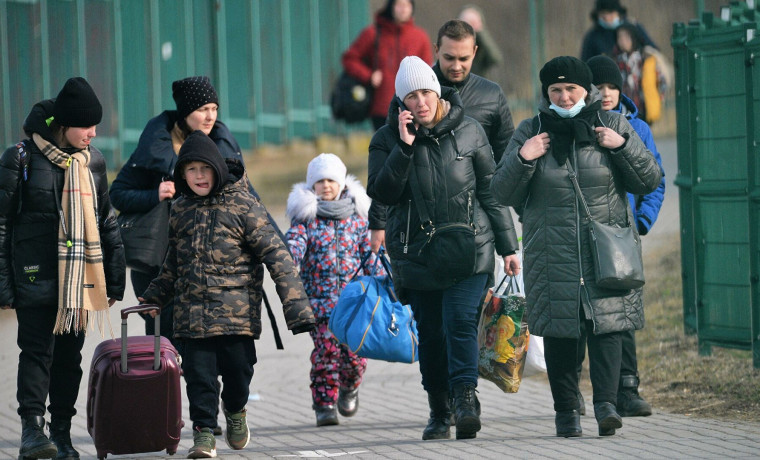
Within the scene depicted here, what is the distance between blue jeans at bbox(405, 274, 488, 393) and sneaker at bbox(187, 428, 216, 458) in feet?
3.93

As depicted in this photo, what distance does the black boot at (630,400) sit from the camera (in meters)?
8.42

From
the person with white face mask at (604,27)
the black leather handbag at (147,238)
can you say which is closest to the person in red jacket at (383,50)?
the person with white face mask at (604,27)

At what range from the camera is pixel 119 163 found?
56.4 feet

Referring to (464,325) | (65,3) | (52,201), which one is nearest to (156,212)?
(52,201)

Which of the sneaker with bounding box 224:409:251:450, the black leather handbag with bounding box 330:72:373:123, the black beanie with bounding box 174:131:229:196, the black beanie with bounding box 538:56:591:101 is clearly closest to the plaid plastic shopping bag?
the black beanie with bounding box 538:56:591:101

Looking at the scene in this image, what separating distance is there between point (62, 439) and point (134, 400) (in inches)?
25.6

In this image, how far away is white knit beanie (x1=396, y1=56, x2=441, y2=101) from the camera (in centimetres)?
778

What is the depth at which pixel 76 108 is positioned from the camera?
743 cm

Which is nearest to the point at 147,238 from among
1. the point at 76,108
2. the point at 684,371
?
the point at 76,108

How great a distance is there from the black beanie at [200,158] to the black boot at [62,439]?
1251 millimetres

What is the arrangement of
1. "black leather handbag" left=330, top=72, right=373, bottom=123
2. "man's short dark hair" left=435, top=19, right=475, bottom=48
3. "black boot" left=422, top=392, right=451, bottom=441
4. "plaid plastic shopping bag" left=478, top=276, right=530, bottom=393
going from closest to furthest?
"black boot" left=422, top=392, right=451, bottom=441 → "plaid plastic shopping bag" left=478, top=276, right=530, bottom=393 → "man's short dark hair" left=435, top=19, right=475, bottom=48 → "black leather handbag" left=330, top=72, right=373, bottom=123

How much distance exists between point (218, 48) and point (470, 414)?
11.0 meters

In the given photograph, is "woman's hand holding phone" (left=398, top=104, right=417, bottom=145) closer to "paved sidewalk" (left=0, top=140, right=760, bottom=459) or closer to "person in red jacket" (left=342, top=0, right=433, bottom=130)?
"paved sidewalk" (left=0, top=140, right=760, bottom=459)

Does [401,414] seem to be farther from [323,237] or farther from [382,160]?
[382,160]
